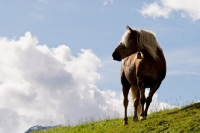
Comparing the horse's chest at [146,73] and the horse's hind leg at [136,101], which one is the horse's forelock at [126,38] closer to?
the horse's chest at [146,73]

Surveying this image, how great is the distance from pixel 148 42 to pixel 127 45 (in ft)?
2.65

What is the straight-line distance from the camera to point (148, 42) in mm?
16188

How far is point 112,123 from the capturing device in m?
21.9

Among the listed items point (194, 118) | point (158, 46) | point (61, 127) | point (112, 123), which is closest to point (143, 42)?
point (158, 46)

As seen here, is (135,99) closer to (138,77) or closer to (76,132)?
(138,77)

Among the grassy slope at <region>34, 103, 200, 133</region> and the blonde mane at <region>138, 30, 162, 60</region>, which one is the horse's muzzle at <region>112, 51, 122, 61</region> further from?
the grassy slope at <region>34, 103, 200, 133</region>

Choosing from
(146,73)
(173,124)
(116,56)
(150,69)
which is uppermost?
(116,56)

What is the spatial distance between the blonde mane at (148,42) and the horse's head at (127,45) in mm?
221

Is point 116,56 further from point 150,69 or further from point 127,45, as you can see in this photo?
point 150,69

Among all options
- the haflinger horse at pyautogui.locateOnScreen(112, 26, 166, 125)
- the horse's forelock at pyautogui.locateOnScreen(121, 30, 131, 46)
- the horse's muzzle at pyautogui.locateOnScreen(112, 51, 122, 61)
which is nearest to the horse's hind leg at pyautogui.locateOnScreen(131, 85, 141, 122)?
the haflinger horse at pyautogui.locateOnScreen(112, 26, 166, 125)

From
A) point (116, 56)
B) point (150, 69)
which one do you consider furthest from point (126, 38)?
point (150, 69)

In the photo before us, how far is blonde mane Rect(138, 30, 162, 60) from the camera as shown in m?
16.0

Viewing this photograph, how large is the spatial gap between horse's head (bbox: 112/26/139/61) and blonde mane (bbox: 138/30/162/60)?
221 millimetres

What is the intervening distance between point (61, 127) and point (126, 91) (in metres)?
9.47
